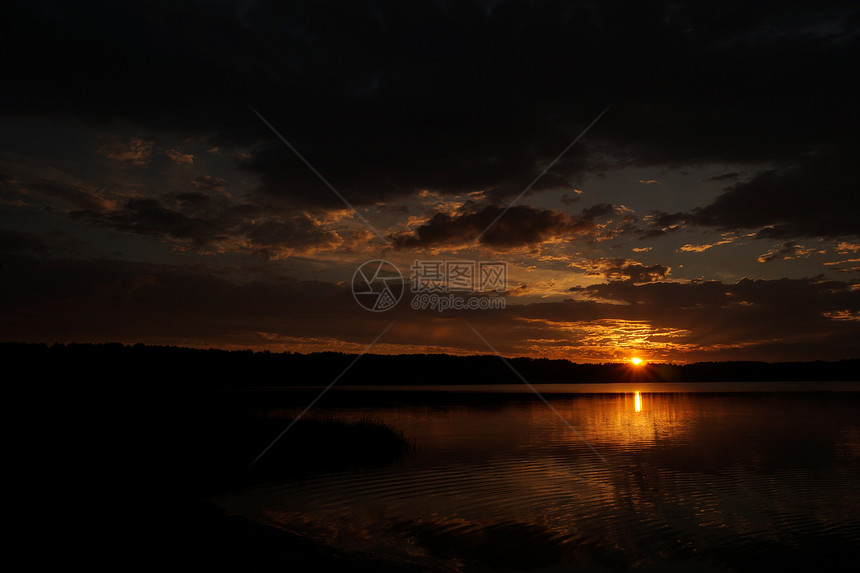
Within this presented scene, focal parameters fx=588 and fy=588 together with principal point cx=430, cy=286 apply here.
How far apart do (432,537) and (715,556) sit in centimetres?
723

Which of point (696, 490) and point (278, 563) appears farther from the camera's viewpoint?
point (696, 490)

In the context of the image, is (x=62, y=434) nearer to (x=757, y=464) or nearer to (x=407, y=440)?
(x=407, y=440)

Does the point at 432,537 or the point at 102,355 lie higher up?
the point at 102,355

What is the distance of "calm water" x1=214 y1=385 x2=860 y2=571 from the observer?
1492cm

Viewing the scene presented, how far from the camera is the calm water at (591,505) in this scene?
587 inches

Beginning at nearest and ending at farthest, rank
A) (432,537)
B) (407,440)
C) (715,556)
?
(715,556) < (432,537) < (407,440)

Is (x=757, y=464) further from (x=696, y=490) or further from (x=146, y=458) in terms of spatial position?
(x=146, y=458)

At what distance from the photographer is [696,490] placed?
22.5 meters

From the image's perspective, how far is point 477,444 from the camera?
35.6m

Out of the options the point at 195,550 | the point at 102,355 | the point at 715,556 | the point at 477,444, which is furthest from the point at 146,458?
the point at 102,355

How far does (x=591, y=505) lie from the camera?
19.9 metres

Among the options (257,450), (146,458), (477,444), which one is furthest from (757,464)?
(146,458)

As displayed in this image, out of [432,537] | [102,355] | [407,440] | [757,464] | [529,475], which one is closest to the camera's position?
[432,537]

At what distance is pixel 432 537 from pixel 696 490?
39.8 ft
